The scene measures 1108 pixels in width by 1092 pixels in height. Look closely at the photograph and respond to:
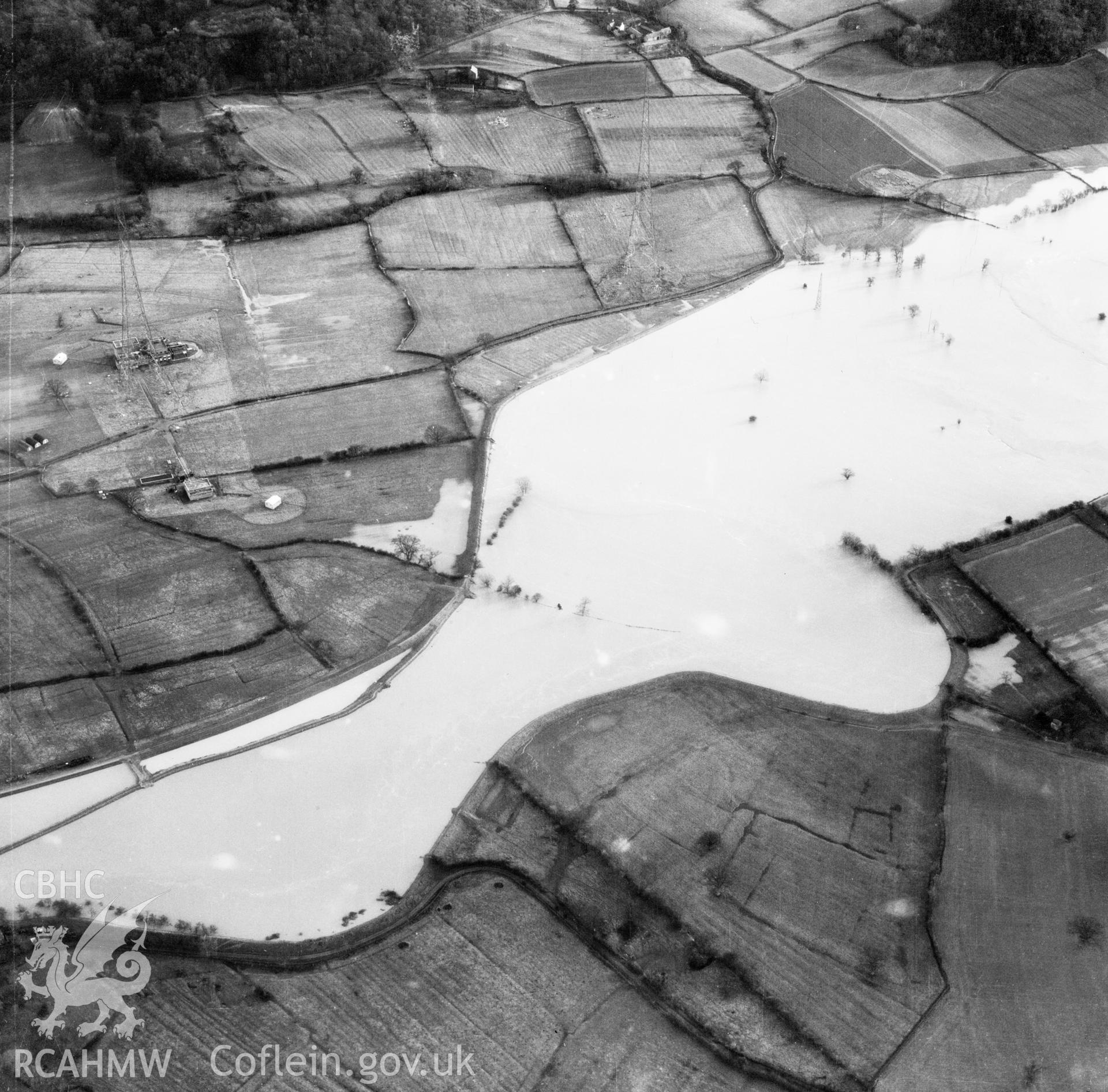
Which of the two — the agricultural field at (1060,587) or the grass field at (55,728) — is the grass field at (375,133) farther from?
the agricultural field at (1060,587)

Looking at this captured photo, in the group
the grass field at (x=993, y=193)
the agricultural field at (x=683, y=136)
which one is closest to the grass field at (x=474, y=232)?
the agricultural field at (x=683, y=136)

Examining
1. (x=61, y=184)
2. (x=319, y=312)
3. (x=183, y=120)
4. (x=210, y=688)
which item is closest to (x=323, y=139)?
(x=183, y=120)

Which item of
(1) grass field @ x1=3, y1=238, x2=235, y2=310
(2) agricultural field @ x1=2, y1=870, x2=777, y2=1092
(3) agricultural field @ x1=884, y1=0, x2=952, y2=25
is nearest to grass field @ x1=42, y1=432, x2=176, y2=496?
(1) grass field @ x1=3, y1=238, x2=235, y2=310

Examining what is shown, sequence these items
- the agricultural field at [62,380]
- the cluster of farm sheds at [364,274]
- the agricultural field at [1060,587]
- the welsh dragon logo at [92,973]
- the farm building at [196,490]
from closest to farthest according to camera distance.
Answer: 1. the welsh dragon logo at [92,973]
2. the agricultural field at [1060,587]
3. the cluster of farm sheds at [364,274]
4. the farm building at [196,490]
5. the agricultural field at [62,380]

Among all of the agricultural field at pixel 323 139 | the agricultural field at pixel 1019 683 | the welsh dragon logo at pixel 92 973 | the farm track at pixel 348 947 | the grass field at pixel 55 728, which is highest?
the agricultural field at pixel 323 139

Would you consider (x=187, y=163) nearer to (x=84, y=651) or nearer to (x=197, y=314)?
(x=197, y=314)

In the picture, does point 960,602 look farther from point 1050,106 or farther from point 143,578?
point 1050,106

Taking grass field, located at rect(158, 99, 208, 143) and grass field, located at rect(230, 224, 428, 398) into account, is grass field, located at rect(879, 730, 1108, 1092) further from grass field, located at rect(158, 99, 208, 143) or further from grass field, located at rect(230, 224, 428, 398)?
grass field, located at rect(158, 99, 208, 143)
